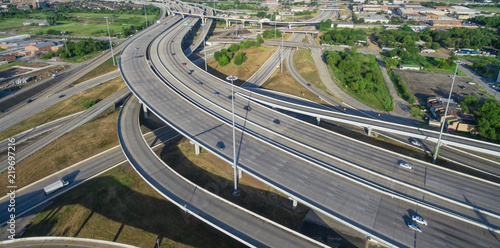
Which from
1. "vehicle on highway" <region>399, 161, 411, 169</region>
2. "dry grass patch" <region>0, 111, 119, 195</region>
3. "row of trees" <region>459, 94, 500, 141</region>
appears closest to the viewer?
"vehicle on highway" <region>399, 161, 411, 169</region>

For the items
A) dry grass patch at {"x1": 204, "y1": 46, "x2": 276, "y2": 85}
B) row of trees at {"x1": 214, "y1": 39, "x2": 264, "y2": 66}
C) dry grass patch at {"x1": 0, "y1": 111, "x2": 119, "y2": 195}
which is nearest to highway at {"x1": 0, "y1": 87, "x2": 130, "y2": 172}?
dry grass patch at {"x1": 0, "y1": 111, "x2": 119, "y2": 195}

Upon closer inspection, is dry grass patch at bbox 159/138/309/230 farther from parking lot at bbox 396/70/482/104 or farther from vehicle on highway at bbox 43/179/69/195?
parking lot at bbox 396/70/482/104

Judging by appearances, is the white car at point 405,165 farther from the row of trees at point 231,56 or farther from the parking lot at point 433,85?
the row of trees at point 231,56

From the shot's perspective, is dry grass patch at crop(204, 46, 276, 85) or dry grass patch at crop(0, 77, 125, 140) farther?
dry grass patch at crop(204, 46, 276, 85)

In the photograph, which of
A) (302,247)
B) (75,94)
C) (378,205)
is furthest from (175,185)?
(75,94)

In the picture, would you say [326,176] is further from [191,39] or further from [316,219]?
[191,39]

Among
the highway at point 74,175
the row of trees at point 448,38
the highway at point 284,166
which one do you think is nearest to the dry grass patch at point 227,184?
the highway at point 284,166

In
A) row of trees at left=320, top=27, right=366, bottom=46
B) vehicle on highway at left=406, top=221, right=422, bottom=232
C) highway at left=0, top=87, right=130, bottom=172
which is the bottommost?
highway at left=0, top=87, right=130, bottom=172

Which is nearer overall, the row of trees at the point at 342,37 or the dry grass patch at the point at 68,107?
the dry grass patch at the point at 68,107
